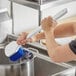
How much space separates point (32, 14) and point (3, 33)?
345 mm

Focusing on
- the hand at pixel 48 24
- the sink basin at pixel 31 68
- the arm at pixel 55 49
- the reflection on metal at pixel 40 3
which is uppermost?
the reflection on metal at pixel 40 3

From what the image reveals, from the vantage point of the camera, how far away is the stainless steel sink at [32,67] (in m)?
1.04

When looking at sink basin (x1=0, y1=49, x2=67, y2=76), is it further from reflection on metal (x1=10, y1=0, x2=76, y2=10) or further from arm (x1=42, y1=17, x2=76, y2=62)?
reflection on metal (x1=10, y1=0, x2=76, y2=10)

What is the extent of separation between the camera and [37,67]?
1.17m

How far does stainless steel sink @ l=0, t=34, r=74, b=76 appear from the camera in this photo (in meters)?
1.04

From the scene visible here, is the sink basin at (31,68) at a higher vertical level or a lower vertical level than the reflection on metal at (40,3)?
lower

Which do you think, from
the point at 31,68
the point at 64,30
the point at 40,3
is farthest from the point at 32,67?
the point at 40,3

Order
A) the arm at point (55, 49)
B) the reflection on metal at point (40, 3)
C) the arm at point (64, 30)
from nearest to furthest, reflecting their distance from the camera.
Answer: the arm at point (55, 49)
the arm at point (64, 30)
the reflection on metal at point (40, 3)

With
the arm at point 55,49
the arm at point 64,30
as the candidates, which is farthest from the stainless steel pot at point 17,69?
the arm at point 55,49

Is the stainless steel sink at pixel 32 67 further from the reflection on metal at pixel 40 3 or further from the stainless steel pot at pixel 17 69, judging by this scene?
the reflection on metal at pixel 40 3

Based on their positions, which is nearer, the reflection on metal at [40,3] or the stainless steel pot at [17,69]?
the stainless steel pot at [17,69]

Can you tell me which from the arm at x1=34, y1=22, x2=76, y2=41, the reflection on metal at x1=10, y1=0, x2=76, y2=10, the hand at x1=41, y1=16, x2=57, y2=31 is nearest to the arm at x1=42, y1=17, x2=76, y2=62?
the hand at x1=41, y1=16, x2=57, y2=31

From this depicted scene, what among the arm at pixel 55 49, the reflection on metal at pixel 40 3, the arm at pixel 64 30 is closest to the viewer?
the arm at pixel 55 49

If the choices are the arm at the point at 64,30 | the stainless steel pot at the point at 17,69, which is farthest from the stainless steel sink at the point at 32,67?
the arm at the point at 64,30
